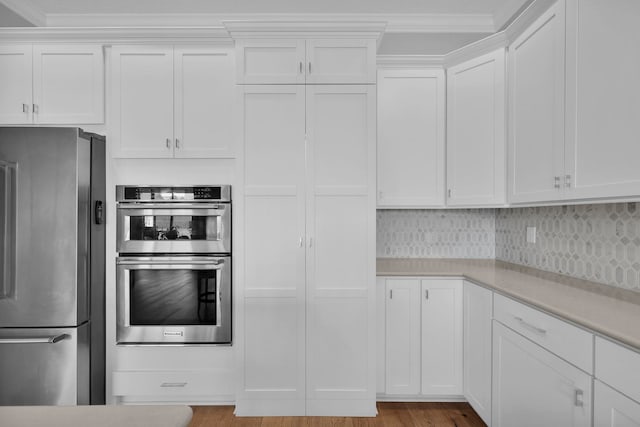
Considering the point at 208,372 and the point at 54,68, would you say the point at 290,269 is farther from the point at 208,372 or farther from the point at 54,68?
the point at 54,68

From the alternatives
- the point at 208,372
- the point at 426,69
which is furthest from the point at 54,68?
the point at 426,69

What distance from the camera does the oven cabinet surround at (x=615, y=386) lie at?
3.91ft

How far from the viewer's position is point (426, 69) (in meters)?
3.04

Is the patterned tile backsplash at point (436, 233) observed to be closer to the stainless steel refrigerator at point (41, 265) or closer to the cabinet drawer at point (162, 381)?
the cabinet drawer at point (162, 381)

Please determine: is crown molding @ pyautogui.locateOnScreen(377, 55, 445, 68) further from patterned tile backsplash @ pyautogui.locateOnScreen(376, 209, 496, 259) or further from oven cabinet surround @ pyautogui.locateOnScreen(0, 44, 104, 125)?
oven cabinet surround @ pyautogui.locateOnScreen(0, 44, 104, 125)

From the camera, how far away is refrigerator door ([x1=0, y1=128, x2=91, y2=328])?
2.35m

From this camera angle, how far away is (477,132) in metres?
2.82

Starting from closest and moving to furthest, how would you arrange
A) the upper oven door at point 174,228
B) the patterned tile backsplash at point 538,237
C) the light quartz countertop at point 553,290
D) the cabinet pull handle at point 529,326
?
the light quartz countertop at point 553,290, the cabinet pull handle at point 529,326, the patterned tile backsplash at point 538,237, the upper oven door at point 174,228

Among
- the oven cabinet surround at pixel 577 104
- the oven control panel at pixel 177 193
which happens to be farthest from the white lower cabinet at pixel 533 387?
the oven control panel at pixel 177 193

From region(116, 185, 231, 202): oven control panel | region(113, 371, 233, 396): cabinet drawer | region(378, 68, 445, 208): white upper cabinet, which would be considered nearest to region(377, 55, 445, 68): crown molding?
region(378, 68, 445, 208): white upper cabinet

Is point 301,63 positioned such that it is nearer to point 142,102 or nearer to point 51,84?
point 142,102

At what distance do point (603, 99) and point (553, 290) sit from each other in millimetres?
928

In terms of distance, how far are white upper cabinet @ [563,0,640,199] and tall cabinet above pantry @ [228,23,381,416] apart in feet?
3.65

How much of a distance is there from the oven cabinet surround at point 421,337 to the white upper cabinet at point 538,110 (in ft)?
2.69
